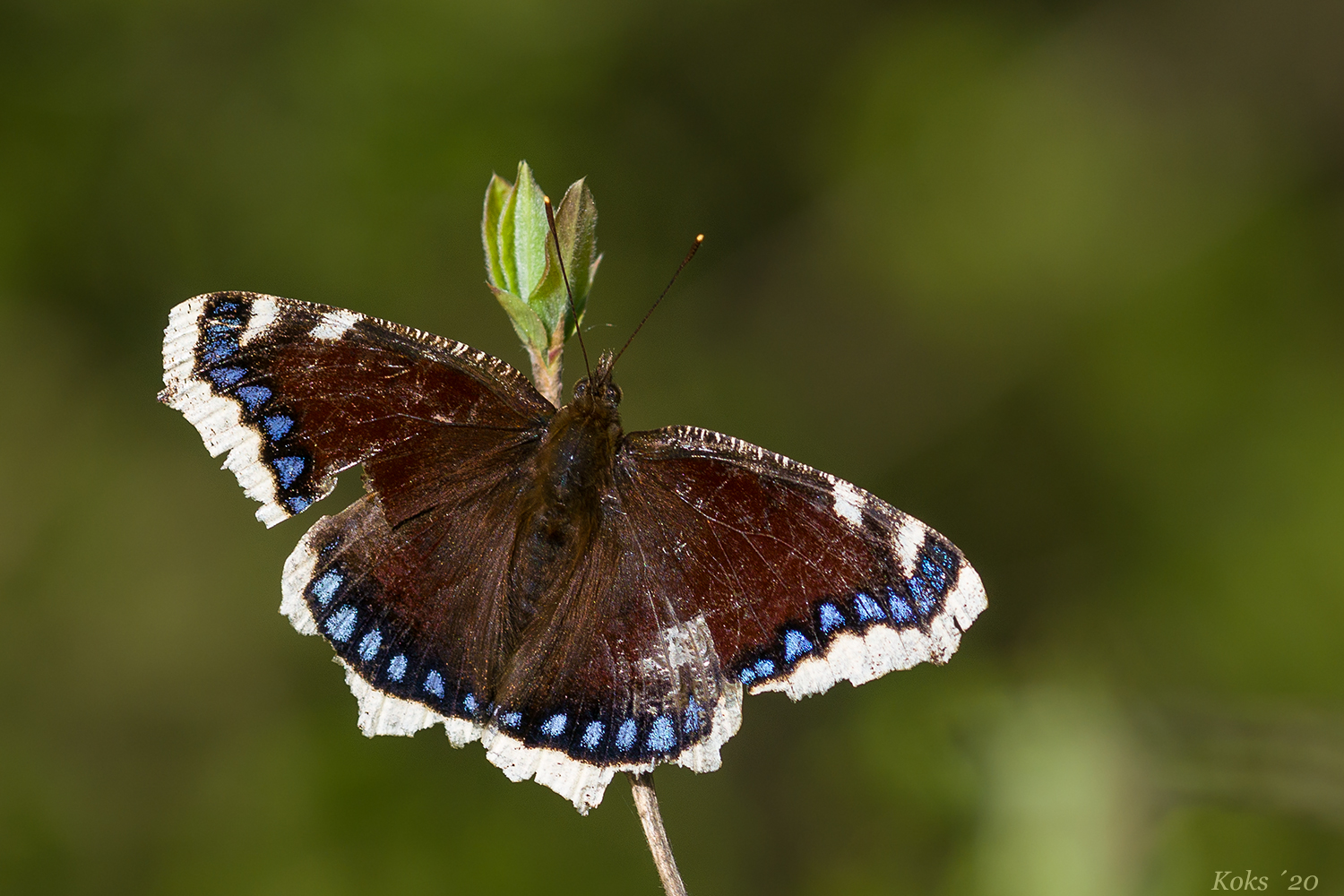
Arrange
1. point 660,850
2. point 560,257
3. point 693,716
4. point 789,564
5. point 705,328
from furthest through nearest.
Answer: point 705,328 < point 789,564 < point 693,716 < point 560,257 < point 660,850

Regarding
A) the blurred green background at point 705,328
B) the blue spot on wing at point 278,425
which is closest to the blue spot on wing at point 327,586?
the blue spot on wing at point 278,425

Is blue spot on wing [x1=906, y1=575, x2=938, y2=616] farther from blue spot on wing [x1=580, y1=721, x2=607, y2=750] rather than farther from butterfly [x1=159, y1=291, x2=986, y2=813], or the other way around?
blue spot on wing [x1=580, y1=721, x2=607, y2=750]

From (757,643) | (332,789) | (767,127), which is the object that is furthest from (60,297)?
(757,643)

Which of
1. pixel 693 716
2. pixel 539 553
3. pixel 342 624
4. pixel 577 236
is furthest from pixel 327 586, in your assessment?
pixel 577 236

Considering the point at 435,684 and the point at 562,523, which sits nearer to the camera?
the point at 435,684

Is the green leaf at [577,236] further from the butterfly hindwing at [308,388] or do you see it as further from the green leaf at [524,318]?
the butterfly hindwing at [308,388]

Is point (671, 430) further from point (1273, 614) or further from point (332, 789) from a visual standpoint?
point (1273, 614)

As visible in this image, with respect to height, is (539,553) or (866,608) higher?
(539,553)

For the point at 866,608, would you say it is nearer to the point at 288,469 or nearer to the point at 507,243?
the point at 507,243
